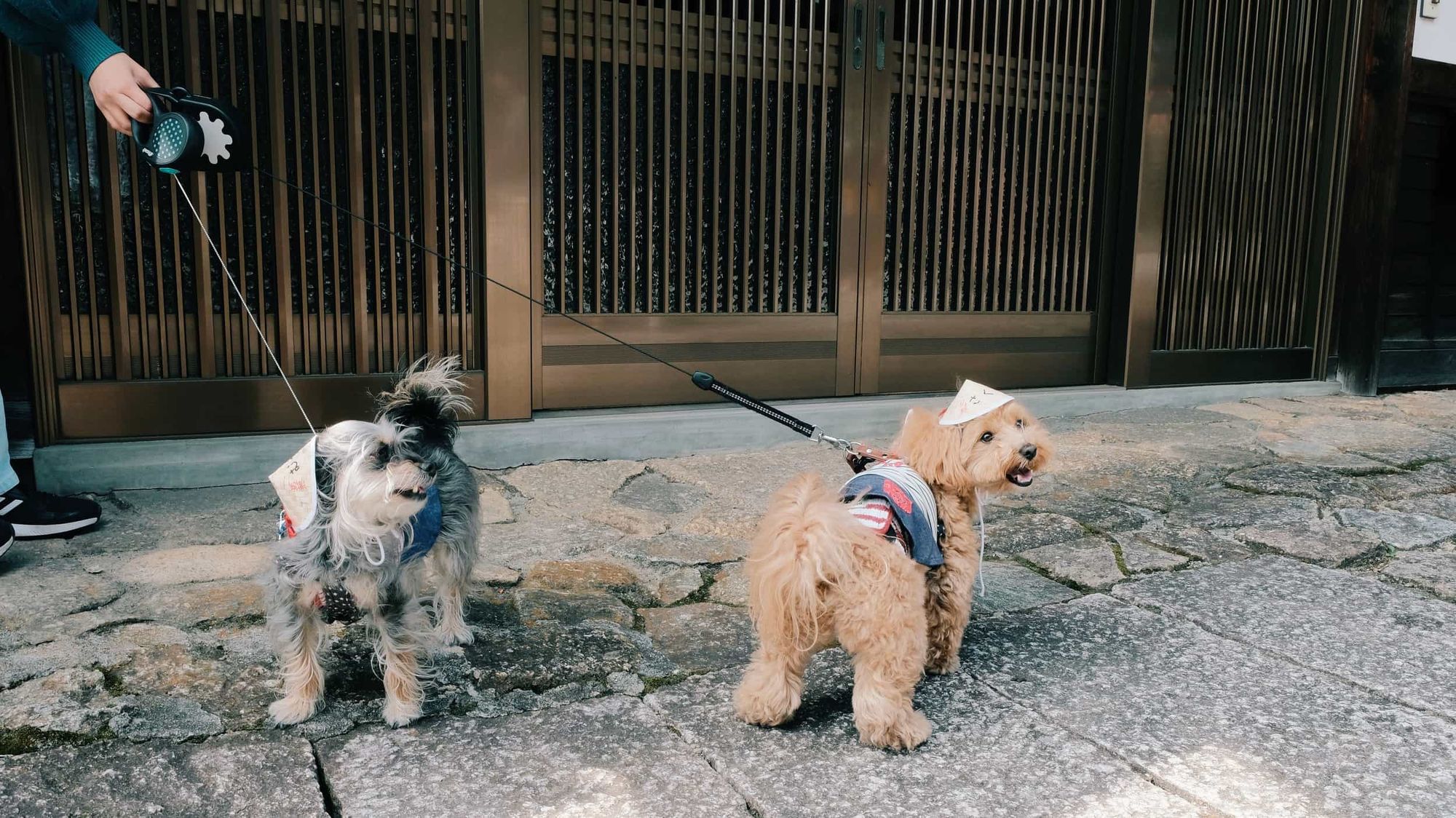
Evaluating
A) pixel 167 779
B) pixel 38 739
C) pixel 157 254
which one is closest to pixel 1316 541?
pixel 167 779

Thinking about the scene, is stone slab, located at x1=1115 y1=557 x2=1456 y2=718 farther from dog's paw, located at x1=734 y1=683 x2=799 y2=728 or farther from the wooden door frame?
the wooden door frame

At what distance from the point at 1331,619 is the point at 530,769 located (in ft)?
8.29

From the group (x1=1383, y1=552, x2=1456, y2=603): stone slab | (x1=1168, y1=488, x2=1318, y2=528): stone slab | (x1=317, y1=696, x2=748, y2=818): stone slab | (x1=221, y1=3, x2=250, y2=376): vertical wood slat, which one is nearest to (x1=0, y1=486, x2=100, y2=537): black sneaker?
(x1=221, y1=3, x2=250, y2=376): vertical wood slat

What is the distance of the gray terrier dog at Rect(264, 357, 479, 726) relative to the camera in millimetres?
2262

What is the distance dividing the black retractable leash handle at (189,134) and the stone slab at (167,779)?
1.59 m

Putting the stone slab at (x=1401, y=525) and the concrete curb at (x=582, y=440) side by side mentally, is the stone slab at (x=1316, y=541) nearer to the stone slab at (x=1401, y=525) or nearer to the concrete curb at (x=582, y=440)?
the stone slab at (x=1401, y=525)

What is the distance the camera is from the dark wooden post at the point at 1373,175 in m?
6.89

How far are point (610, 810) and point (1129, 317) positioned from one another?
528 cm

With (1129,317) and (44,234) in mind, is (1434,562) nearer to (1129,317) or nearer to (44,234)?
(1129,317)

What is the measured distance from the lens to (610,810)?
2.06 metres

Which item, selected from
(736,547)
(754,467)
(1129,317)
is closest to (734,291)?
(754,467)

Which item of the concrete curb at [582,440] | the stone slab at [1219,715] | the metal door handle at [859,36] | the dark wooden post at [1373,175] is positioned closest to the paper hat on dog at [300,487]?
the stone slab at [1219,715]

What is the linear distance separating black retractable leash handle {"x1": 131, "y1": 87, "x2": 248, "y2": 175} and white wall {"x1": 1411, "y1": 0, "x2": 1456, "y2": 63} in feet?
25.7

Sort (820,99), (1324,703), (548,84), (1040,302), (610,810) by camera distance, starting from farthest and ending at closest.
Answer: (1040,302) < (820,99) < (548,84) < (1324,703) < (610,810)
